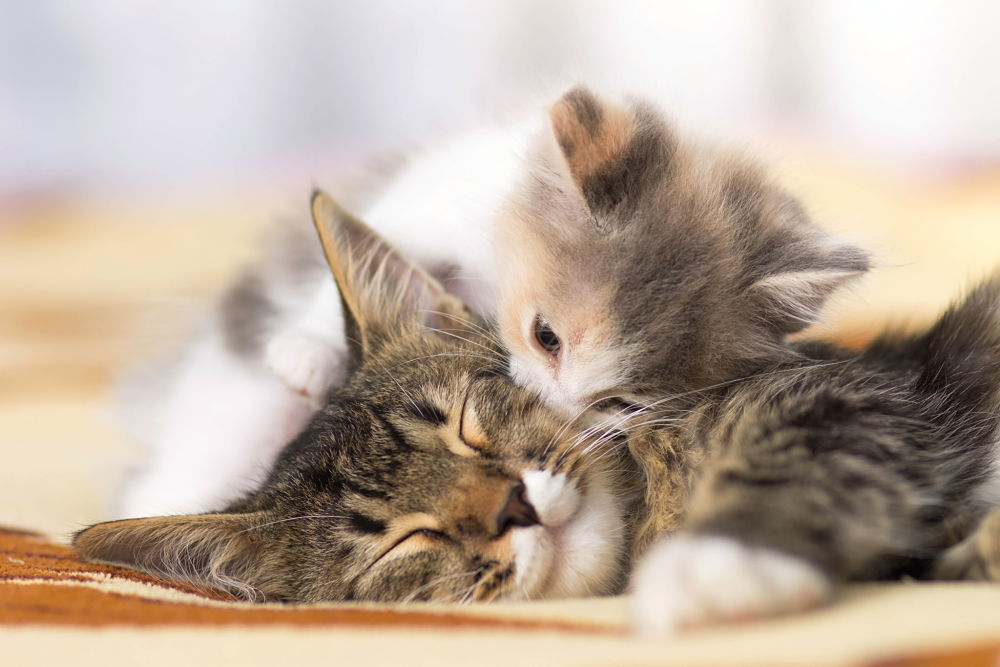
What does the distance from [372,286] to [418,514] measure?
1.65 feet


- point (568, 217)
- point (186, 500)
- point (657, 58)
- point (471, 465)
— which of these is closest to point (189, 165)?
point (657, 58)

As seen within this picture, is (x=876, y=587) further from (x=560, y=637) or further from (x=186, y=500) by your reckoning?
(x=186, y=500)

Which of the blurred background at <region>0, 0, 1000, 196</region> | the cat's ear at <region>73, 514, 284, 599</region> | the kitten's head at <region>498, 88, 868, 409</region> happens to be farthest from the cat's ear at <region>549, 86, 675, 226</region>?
the blurred background at <region>0, 0, 1000, 196</region>

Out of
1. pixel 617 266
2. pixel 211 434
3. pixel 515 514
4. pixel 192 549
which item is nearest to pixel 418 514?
pixel 515 514

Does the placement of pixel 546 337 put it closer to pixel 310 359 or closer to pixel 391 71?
pixel 310 359

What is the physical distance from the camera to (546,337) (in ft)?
4.75

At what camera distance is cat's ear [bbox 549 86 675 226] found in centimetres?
141

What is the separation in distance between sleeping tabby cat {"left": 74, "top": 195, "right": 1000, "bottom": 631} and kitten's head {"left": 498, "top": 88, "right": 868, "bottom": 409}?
7 cm

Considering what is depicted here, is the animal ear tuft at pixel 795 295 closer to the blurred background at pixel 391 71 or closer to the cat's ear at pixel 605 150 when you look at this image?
the cat's ear at pixel 605 150

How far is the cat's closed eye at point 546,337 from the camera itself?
1433mm

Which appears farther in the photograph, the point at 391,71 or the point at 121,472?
the point at 391,71

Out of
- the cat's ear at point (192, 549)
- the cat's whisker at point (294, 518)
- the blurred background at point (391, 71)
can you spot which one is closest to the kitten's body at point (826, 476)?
the cat's whisker at point (294, 518)

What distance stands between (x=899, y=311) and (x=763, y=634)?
1.97m

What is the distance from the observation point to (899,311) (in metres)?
2.49
